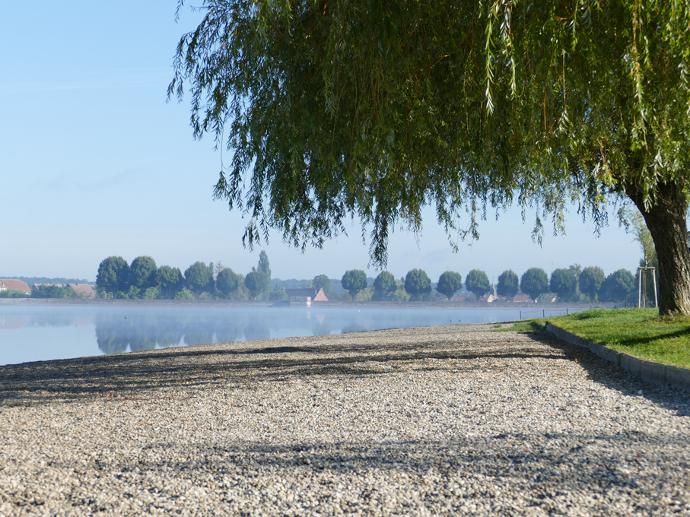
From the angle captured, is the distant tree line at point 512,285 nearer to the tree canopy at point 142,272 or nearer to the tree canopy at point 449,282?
the tree canopy at point 449,282

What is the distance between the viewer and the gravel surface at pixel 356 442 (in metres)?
4.72

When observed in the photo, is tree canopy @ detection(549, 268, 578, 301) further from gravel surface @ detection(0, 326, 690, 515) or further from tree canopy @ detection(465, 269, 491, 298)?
gravel surface @ detection(0, 326, 690, 515)

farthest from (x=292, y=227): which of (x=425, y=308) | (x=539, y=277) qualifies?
(x=425, y=308)

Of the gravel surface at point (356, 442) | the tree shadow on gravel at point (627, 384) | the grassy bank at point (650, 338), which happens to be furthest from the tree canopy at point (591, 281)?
the gravel surface at point (356, 442)

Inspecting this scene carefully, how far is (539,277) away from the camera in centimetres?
14212

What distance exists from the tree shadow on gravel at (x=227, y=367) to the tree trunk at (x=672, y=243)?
301 cm

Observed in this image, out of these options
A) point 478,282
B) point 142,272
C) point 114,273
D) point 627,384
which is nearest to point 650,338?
point 627,384

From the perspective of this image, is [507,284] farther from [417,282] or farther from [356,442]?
[356,442]

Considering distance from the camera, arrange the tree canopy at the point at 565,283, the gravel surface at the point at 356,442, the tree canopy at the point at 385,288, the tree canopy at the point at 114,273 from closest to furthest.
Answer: the gravel surface at the point at 356,442, the tree canopy at the point at 565,283, the tree canopy at the point at 114,273, the tree canopy at the point at 385,288

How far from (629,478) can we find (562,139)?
4.66 meters

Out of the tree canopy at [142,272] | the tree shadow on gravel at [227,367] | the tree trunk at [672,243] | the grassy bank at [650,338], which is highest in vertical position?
the tree canopy at [142,272]

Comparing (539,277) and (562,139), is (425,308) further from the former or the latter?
(562,139)

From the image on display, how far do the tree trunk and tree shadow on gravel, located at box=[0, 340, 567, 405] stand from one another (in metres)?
3.01

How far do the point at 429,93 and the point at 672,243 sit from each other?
872 cm
